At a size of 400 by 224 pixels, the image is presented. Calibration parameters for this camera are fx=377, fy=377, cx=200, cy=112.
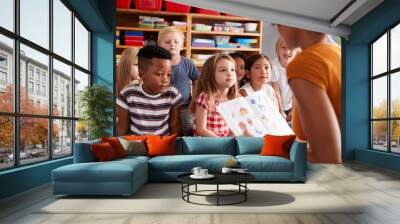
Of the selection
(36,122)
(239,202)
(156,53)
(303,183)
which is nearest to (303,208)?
(239,202)

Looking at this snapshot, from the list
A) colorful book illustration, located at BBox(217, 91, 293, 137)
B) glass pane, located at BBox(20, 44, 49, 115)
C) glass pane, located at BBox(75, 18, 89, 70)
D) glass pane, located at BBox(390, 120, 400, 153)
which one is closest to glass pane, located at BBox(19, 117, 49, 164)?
glass pane, located at BBox(20, 44, 49, 115)

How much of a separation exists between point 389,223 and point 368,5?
4.88m

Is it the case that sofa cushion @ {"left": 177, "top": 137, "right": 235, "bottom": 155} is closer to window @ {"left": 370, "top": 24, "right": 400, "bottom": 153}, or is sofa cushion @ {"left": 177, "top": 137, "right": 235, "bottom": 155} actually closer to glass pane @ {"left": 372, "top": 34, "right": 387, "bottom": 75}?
window @ {"left": 370, "top": 24, "right": 400, "bottom": 153}

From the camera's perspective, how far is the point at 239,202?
422 cm

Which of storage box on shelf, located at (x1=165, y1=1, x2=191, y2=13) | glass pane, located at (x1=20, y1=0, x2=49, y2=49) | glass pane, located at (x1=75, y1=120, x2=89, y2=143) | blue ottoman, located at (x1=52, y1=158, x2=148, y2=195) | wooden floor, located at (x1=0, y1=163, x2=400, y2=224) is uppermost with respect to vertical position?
storage box on shelf, located at (x1=165, y1=1, x2=191, y2=13)

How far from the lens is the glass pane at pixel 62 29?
6059mm

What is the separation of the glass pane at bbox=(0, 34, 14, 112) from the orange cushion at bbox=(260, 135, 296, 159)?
370cm

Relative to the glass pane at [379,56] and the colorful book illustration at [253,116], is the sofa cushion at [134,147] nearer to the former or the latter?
the colorful book illustration at [253,116]

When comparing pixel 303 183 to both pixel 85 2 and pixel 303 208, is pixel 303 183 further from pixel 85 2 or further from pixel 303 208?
pixel 85 2

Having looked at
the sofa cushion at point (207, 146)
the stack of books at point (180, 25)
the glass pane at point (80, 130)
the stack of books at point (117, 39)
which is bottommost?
the sofa cushion at point (207, 146)

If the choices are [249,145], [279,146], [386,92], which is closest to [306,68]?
[386,92]

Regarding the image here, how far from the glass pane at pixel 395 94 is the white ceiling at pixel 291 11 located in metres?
1.41

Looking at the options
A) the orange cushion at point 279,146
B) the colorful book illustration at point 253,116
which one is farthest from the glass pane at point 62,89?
the orange cushion at point 279,146

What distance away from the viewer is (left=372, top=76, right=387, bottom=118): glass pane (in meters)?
7.82
